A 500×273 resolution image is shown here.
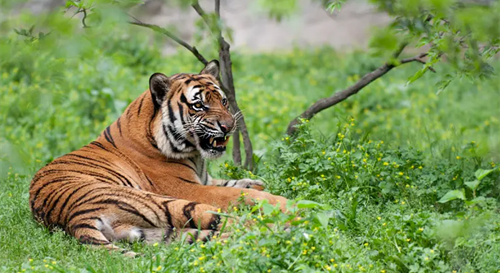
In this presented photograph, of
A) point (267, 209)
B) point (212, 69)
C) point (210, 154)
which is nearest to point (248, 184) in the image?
point (210, 154)

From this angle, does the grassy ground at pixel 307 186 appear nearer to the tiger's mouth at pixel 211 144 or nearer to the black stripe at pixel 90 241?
the black stripe at pixel 90 241

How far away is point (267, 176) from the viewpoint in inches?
190

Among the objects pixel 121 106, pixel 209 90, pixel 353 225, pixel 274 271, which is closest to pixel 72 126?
pixel 121 106

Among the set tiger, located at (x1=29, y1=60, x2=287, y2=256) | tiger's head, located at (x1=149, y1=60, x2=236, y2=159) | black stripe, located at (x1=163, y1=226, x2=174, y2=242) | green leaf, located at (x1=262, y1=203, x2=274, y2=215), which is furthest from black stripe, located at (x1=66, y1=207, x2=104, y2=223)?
green leaf, located at (x1=262, y1=203, x2=274, y2=215)

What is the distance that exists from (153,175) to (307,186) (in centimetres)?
103

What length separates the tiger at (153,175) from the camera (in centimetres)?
390

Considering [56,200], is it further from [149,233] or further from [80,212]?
[149,233]

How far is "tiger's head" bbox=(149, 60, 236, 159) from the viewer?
14.6ft

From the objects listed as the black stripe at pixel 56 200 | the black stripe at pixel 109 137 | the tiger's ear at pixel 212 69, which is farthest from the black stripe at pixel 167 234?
the tiger's ear at pixel 212 69

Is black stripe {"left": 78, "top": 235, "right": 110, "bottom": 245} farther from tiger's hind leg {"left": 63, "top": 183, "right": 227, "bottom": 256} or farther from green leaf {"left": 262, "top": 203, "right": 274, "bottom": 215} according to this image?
green leaf {"left": 262, "top": 203, "right": 274, "bottom": 215}

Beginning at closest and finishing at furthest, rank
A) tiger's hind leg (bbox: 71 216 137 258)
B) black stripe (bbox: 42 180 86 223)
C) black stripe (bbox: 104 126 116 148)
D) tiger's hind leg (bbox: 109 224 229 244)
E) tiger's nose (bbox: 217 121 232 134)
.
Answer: tiger's hind leg (bbox: 71 216 137 258) → tiger's hind leg (bbox: 109 224 229 244) → black stripe (bbox: 42 180 86 223) → tiger's nose (bbox: 217 121 232 134) → black stripe (bbox: 104 126 116 148)

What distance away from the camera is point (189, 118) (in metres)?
4.46

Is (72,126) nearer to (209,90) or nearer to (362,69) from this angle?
(209,90)

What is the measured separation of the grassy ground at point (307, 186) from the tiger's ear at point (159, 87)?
42cm
